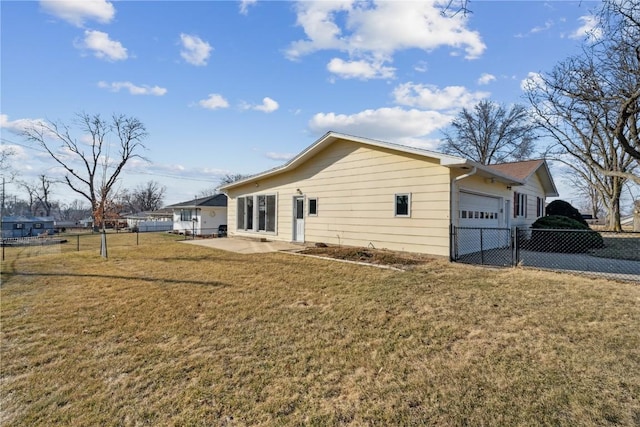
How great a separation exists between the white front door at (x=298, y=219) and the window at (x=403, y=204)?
14.6 feet

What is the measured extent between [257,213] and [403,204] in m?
7.84

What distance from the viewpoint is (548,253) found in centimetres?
1017

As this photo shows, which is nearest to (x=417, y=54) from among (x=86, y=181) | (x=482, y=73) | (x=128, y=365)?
(x=482, y=73)

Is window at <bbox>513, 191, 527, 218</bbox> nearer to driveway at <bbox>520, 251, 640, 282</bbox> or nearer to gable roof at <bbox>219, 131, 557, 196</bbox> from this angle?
gable roof at <bbox>219, 131, 557, 196</bbox>

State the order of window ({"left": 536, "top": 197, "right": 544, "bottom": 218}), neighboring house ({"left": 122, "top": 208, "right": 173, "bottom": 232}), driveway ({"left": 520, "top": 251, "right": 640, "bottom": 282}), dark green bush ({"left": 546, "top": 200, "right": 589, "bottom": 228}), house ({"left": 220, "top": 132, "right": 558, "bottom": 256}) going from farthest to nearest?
neighboring house ({"left": 122, "top": 208, "right": 173, "bottom": 232})
window ({"left": 536, "top": 197, "right": 544, "bottom": 218})
dark green bush ({"left": 546, "top": 200, "right": 589, "bottom": 228})
house ({"left": 220, "top": 132, "right": 558, "bottom": 256})
driveway ({"left": 520, "top": 251, "right": 640, "bottom": 282})

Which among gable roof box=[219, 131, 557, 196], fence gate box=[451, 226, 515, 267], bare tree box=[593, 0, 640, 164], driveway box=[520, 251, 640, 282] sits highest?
bare tree box=[593, 0, 640, 164]

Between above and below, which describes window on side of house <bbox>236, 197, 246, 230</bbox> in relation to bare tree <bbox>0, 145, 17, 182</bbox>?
below

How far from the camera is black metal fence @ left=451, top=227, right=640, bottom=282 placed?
→ 7320 millimetres

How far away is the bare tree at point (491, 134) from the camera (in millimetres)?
27750

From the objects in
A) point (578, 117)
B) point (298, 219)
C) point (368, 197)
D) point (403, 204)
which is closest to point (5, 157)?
point (298, 219)

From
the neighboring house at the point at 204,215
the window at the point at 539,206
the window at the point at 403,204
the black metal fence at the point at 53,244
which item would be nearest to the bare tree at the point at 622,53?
the window at the point at 403,204

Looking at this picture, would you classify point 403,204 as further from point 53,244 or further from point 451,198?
point 53,244

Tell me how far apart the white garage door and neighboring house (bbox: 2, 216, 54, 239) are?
1666 inches

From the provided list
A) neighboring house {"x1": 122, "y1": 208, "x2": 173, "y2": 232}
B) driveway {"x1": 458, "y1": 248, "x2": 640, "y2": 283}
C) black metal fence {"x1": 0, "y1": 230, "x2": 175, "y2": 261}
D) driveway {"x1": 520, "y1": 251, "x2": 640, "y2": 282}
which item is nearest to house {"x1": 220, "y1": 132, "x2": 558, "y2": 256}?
driveway {"x1": 458, "y1": 248, "x2": 640, "y2": 283}
